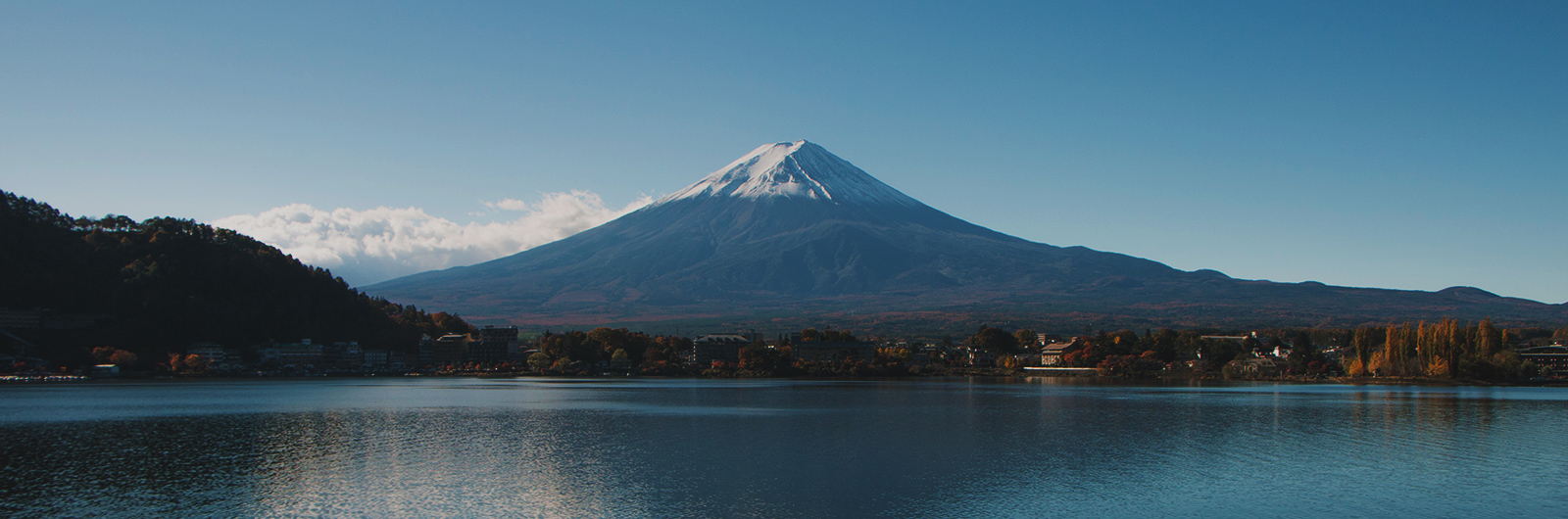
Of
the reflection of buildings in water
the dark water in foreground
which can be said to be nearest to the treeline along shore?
the dark water in foreground

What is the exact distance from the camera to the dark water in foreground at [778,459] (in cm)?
2247

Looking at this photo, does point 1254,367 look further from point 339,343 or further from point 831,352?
point 339,343

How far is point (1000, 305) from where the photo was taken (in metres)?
194

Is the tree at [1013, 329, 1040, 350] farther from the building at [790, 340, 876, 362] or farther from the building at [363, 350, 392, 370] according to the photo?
the building at [363, 350, 392, 370]

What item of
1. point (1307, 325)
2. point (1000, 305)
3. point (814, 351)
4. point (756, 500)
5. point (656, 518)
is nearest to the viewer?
point (656, 518)

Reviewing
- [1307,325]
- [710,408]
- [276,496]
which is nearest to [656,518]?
[276,496]

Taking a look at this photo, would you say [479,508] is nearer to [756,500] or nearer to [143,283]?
[756,500]

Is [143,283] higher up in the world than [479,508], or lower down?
higher up

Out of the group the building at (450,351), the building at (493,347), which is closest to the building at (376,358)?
the building at (450,351)

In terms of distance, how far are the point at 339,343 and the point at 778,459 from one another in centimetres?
8543

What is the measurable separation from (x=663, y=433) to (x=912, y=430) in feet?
30.3

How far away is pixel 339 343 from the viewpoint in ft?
334

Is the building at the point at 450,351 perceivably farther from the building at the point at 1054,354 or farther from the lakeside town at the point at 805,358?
the building at the point at 1054,354

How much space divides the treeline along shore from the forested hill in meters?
0.14
